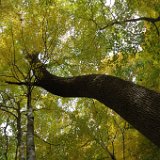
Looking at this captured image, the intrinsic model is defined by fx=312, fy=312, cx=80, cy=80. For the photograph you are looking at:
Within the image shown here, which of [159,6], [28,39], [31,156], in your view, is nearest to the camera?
[159,6]

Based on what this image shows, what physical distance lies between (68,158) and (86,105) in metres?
2.69

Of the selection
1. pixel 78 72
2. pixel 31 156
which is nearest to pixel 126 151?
pixel 78 72

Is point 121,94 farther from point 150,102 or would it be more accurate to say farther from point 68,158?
point 68,158

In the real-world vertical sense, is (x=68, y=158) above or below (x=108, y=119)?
below

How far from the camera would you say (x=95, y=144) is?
1528 centimetres

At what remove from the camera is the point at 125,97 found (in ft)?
18.7

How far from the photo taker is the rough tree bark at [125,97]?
5121 millimetres

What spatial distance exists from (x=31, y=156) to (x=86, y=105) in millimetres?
7446

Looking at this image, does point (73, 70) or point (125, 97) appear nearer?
point (125, 97)

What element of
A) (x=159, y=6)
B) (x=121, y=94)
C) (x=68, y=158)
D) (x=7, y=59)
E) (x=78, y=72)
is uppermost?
(x=78, y=72)

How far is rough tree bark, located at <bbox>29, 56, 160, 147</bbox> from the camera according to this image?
16.8ft

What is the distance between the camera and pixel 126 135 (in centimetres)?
1489

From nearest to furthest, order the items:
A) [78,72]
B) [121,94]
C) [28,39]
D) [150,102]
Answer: [150,102], [121,94], [28,39], [78,72]

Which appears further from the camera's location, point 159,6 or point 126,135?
point 126,135
